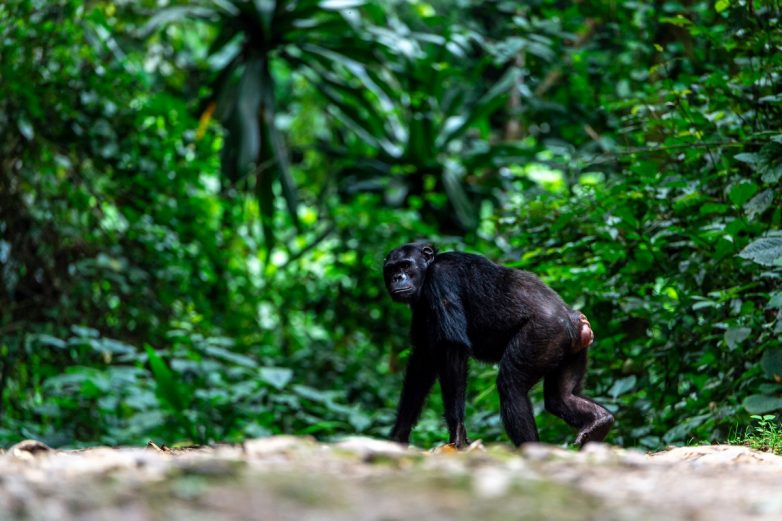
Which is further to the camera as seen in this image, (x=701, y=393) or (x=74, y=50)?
(x=74, y=50)

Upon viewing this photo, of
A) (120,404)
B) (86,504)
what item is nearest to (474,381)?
(120,404)

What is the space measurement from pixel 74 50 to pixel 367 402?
4722mm

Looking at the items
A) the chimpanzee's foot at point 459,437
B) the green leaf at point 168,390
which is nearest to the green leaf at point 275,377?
the green leaf at point 168,390

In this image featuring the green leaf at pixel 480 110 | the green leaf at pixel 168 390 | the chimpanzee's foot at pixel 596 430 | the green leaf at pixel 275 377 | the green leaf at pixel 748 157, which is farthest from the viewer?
the green leaf at pixel 480 110

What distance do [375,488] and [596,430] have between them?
2764 mm

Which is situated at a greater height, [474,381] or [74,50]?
[74,50]

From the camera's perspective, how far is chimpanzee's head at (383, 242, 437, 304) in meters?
5.74

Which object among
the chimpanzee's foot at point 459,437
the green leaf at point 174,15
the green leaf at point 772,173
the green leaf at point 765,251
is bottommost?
the chimpanzee's foot at point 459,437

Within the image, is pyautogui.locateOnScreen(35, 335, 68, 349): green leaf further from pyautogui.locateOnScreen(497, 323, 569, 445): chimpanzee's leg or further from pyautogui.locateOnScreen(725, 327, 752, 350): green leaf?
pyautogui.locateOnScreen(725, 327, 752, 350): green leaf

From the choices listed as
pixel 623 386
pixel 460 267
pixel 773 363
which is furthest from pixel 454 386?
pixel 773 363

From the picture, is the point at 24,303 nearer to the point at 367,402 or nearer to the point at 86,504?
the point at 367,402

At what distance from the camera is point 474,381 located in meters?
7.19

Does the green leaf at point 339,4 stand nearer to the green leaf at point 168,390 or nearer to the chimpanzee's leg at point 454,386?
the green leaf at point 168,390

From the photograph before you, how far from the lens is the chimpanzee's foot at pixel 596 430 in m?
4.96
